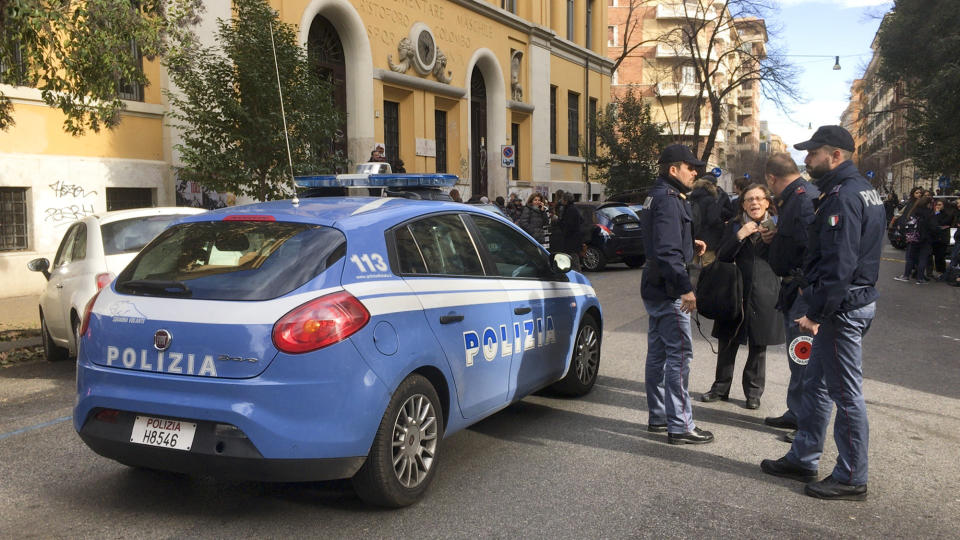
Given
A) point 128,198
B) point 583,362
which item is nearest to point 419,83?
point 128,198

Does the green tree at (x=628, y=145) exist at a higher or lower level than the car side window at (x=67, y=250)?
higher

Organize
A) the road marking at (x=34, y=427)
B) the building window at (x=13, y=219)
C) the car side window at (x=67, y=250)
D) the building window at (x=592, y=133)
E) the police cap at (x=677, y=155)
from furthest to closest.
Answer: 1. the building window at (x=592, y=133)
2. the building window at (x=13, y=219)
3. the car side window at (x=67, y=250)
4. the road marking at (x=34, y=427)
5. the police cap at (x=677, y=155)

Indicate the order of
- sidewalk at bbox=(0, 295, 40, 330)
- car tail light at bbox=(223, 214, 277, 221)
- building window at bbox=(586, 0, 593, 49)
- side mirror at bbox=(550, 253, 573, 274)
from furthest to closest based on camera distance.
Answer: building window at bbox=(586, 0, 593, 49), sidewalk at bbox=(0, 295, 40, 330), side mirror at bbox=(550, 253, 573, 274), car tail light at bbox=(223, 214, 277, 221)

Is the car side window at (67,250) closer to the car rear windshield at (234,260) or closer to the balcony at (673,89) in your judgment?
the car rear windshield at (234,260)

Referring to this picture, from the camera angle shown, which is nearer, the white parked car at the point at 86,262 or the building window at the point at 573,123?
the white parked car at the point at 86,262

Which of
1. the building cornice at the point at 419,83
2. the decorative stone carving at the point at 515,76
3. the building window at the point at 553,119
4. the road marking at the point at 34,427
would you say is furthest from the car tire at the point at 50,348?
the building window at the point at 553,119

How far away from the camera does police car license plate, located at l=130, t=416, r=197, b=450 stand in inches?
149

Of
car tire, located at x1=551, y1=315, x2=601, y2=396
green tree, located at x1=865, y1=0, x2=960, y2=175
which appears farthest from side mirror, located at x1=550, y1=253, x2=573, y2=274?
green tree, located at x1=865, y1=0, x2=960, y2=175

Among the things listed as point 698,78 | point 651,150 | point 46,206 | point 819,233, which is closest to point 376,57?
point 46,206

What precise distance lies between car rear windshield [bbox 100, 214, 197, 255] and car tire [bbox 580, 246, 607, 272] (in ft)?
40.5

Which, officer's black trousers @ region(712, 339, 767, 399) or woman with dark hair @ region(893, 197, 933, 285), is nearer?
officer's black trousers @ region(712, 339, 767, 399)

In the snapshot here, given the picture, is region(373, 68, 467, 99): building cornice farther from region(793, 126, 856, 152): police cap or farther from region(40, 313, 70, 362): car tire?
region(793, 126, 856, 152): police cap

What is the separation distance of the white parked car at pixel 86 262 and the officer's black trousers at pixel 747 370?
4.84 m

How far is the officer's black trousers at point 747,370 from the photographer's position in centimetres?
653
